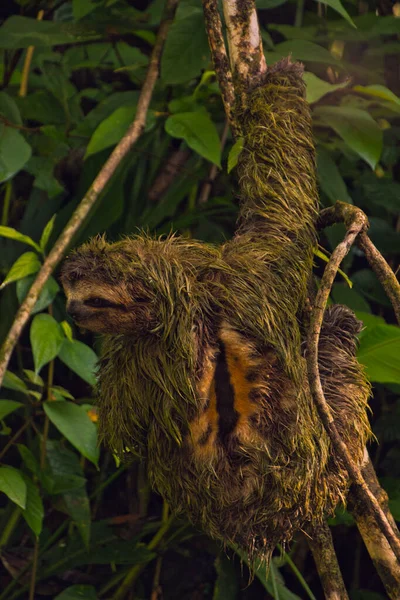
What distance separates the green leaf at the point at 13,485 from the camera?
2070mm

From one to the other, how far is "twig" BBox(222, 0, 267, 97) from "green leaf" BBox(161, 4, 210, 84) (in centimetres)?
43

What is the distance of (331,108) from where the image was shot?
231 cm

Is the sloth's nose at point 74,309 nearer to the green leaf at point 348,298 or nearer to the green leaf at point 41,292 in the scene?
the green leaf at point 41,292

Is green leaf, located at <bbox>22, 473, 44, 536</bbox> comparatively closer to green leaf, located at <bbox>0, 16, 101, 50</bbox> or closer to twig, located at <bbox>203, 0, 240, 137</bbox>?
twig, located at <bbox>203, 0, 240, 137</bbox>

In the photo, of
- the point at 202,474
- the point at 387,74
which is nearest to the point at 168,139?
the point at 387,74

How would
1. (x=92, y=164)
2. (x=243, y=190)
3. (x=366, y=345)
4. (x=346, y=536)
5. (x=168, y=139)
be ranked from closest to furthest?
(x=243, y=190) < (x=366, y=345) < (x=92, y=164) < (x=168, y=139) < (x=346, y=536)

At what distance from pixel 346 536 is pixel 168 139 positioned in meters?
1.85

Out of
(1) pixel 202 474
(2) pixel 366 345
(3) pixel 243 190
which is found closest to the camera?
(1) pixel 202 474

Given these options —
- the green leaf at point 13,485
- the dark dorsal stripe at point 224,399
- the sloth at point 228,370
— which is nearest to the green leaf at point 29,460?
the green leaf at point 13,485

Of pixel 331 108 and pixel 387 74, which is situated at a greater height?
pixel 331 108

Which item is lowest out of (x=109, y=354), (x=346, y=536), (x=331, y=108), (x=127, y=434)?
(x=346, y=536)

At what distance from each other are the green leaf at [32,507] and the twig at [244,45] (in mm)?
1256

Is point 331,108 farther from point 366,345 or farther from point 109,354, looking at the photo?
point 109,354

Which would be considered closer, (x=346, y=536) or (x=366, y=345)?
(x=366, y=345)
